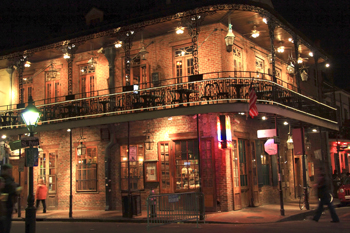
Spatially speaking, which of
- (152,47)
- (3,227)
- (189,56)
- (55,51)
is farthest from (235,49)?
(3,227)

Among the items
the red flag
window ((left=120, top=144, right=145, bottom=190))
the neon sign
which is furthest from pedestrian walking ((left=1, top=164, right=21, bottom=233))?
window ((left=120, top=144, right=145, bottom=190))

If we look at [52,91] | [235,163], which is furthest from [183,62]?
[52,91]

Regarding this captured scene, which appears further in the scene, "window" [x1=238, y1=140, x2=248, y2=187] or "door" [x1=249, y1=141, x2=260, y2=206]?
"door" [x1=249, y1=141, x2=260, y2=206]

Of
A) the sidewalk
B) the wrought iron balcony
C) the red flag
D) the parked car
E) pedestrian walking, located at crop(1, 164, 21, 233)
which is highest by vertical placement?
the wrought iron balcony

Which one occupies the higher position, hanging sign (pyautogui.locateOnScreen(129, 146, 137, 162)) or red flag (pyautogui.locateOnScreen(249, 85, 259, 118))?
red flag (pyautogui.locateOnScreen(249, 85, 259, 118))

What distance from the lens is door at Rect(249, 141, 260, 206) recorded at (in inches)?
658

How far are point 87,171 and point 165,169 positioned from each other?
4335 millimetres

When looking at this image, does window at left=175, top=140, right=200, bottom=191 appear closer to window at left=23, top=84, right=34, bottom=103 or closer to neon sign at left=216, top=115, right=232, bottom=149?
neon sign at left=216, top=115, right=232, bottom=149

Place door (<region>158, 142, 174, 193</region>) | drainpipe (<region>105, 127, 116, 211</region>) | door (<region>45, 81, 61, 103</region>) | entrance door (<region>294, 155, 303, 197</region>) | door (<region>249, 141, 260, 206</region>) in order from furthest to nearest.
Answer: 1. entrance door (<region>294, 155, 303, 197</region>)
2. door (<region>45, 81, 61, 103</region>)
3. drainpipe (<region>105, 127, 116, 211</region>)
4. door (<region>249, 141, 260, 206</region>)
5. door (<region>158, 142, 174, 193</region>)

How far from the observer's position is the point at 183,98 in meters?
15.5

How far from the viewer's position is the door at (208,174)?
15164mm

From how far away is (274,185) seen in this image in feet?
61.2

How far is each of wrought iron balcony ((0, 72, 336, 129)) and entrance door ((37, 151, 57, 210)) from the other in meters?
2.25

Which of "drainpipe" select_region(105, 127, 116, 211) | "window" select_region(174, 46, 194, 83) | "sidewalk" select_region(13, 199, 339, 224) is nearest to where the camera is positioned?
"sidewalk" select_region(13, 199, 339, 224)
